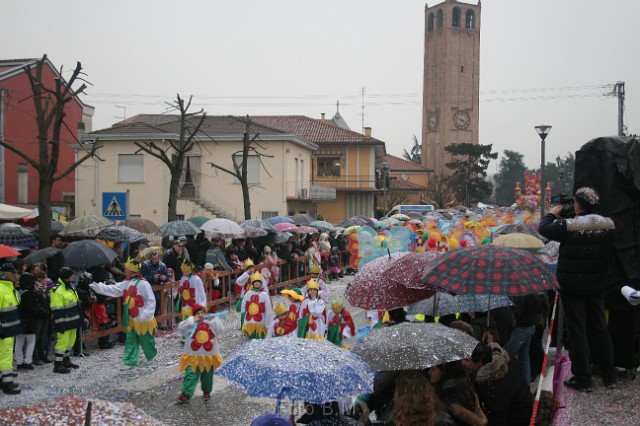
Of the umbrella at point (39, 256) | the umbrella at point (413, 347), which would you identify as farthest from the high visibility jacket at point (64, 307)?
the umbrella at point (413, 347)

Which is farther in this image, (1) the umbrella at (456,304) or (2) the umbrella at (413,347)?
(1) the umbrella at (456,304)

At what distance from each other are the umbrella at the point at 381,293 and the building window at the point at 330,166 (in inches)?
1839

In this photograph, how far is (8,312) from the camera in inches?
399

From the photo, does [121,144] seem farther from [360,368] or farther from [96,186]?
[360,368]

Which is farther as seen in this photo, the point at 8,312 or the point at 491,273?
the point at 8,312

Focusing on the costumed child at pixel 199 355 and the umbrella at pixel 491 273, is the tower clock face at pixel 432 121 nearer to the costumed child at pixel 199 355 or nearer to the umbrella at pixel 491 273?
the costumed child at pixel 199 355

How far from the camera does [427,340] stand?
5.69 meters

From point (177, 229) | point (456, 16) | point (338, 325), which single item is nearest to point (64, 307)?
point (338, 325)

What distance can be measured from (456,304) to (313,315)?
3266 millimetres

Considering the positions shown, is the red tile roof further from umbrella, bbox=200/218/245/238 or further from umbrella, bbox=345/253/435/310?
umbrella, bbox=345/253/435/310

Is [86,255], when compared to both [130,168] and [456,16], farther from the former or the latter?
[456,16]

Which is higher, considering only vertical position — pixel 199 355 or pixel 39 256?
pixel 39 256

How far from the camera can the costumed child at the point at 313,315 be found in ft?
36.2

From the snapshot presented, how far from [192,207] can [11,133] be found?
1057 centimetres
